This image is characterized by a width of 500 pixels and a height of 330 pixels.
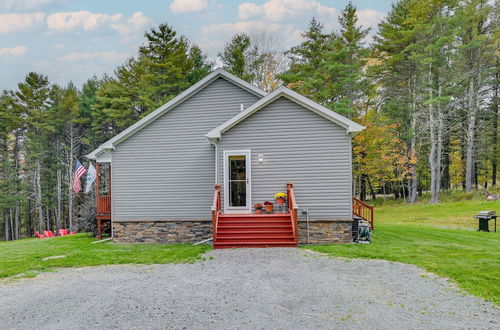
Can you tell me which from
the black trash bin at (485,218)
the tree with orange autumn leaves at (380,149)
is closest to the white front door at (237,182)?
the black trash bin at (485,218)

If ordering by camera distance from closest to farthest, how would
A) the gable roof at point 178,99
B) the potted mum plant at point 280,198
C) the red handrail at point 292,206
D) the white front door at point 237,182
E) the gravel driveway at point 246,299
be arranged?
the gravel driveway at point 246,299
the red handrail at point 292,206
the potted mum plant at point 280,198
the white front door at point 237,182
the gable roof at point 178,99

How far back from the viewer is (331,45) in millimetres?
21484

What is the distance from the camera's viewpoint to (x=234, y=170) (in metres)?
9.74

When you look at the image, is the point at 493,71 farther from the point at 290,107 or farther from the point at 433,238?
the point at 290,107

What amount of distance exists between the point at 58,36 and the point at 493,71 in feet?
A: 107

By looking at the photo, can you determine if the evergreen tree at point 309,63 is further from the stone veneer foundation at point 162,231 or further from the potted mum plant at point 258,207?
the stone veneer foundation at point 162,231

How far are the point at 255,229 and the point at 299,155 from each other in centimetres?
271

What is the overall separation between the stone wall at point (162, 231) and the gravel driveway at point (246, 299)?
3798 mm

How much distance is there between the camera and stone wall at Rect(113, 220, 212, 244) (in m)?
10.5

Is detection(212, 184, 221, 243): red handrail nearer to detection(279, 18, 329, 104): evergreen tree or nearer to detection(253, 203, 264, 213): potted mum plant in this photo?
detection(253, 203, 264, 213): potted mum plant

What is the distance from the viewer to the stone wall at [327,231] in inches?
358

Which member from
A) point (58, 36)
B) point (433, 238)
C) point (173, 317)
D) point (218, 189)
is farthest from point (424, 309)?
point (58, 36)

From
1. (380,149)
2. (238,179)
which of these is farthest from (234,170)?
(380,149)

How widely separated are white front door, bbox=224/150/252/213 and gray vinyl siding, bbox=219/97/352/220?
0.17 metres
